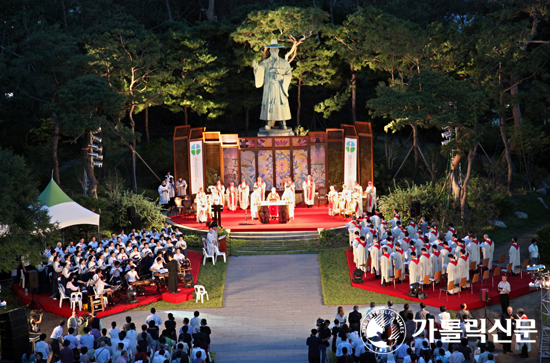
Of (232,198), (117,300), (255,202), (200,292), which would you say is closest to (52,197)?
(117,300)

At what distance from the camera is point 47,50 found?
25.7 meters

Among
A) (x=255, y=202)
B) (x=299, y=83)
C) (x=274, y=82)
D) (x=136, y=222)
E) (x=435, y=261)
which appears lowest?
(x=435, y=261)

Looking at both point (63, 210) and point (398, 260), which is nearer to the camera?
→ point (398, 260)

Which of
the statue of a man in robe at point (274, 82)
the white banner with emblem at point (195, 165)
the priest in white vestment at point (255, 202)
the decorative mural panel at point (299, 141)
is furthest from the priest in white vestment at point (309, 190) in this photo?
the white banner with emblem at point (195, 165)

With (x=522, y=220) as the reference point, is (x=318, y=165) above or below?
above

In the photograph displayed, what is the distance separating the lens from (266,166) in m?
26.8

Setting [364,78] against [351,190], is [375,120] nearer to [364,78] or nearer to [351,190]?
[364,78]

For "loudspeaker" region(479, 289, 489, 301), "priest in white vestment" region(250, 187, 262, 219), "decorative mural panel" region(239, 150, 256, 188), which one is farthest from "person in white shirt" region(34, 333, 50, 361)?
"decorative mural panel" region(239, 150, 256, 188)

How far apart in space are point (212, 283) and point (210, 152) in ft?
30.8

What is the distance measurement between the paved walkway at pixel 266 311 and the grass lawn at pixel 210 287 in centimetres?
20

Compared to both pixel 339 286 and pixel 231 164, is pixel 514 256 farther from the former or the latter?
pixel 231 164

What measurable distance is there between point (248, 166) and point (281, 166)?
148 centimetres

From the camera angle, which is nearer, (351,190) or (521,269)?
(521,269)

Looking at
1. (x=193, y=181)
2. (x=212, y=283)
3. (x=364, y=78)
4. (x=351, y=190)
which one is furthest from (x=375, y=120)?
(x=212, y=283)
